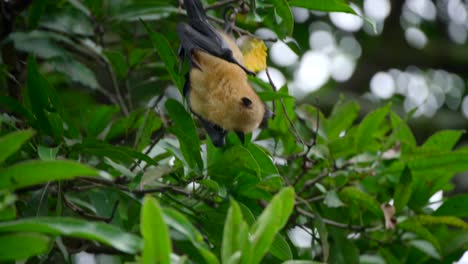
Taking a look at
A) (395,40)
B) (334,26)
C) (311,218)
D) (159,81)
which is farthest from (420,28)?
(311,218)

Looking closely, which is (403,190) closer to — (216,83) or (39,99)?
(216,83)

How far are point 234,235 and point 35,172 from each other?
311 mm

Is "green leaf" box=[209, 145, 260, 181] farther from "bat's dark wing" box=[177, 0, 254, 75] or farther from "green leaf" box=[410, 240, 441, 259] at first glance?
"green leaf" box=[410, 240, 441, 259]

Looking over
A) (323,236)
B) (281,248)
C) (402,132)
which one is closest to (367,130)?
(402,132)

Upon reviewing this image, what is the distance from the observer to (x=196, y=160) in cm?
158

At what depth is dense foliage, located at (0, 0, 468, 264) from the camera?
5.27 feet

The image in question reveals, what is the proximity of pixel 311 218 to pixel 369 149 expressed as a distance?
326 mm

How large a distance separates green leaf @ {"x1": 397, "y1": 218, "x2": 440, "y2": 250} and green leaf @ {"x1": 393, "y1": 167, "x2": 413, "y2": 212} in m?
0.07

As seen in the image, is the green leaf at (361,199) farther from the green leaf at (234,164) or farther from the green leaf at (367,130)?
the green leaf at (234,164)

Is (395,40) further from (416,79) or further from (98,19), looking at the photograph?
(98,19)

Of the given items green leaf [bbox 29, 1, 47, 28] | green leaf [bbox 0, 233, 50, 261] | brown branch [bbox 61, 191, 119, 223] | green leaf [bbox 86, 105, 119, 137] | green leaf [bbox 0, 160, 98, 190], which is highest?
green leaf [bbox 0, 160, 98, 190]

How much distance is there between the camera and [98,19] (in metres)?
2.18

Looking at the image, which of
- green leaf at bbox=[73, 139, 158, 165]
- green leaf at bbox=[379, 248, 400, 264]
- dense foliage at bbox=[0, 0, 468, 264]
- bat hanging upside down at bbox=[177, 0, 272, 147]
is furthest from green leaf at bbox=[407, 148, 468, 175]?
green leaf at bbox=[73, 139, 158, 165]

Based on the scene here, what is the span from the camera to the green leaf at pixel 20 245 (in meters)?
1.09
